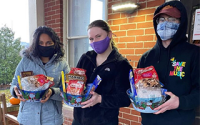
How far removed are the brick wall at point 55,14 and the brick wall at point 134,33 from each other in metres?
1.10

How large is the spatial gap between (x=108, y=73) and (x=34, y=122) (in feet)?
2.76

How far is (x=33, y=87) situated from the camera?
4.09ft

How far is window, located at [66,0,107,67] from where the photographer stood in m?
2.68

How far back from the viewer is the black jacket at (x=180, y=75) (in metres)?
0.98

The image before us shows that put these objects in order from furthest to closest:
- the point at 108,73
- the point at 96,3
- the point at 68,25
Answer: the point at 68,25 < the point at 96,3 < the point at 108,73

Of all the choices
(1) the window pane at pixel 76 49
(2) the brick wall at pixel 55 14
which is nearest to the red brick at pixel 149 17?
(1) the window pane at pixel 76 49

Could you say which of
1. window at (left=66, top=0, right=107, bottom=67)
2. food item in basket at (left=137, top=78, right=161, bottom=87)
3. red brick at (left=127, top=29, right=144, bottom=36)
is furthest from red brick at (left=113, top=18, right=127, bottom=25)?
food item in basket at (left=137, top=78, right=161, bottom=87)

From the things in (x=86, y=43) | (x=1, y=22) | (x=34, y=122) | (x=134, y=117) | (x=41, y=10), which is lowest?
(x=134, y=117)

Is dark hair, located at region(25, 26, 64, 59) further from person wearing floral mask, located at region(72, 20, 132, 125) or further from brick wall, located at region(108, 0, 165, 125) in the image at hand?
brick wall, located at region(108, 0, 165, 125)

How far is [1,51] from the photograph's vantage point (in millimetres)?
2773

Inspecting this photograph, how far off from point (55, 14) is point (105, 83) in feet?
7.16

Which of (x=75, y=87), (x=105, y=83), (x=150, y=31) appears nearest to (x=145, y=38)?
(x=150, y=31)

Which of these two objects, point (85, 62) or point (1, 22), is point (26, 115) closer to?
point (85, 62)

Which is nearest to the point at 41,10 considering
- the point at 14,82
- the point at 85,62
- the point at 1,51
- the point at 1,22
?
the point at 1,22
